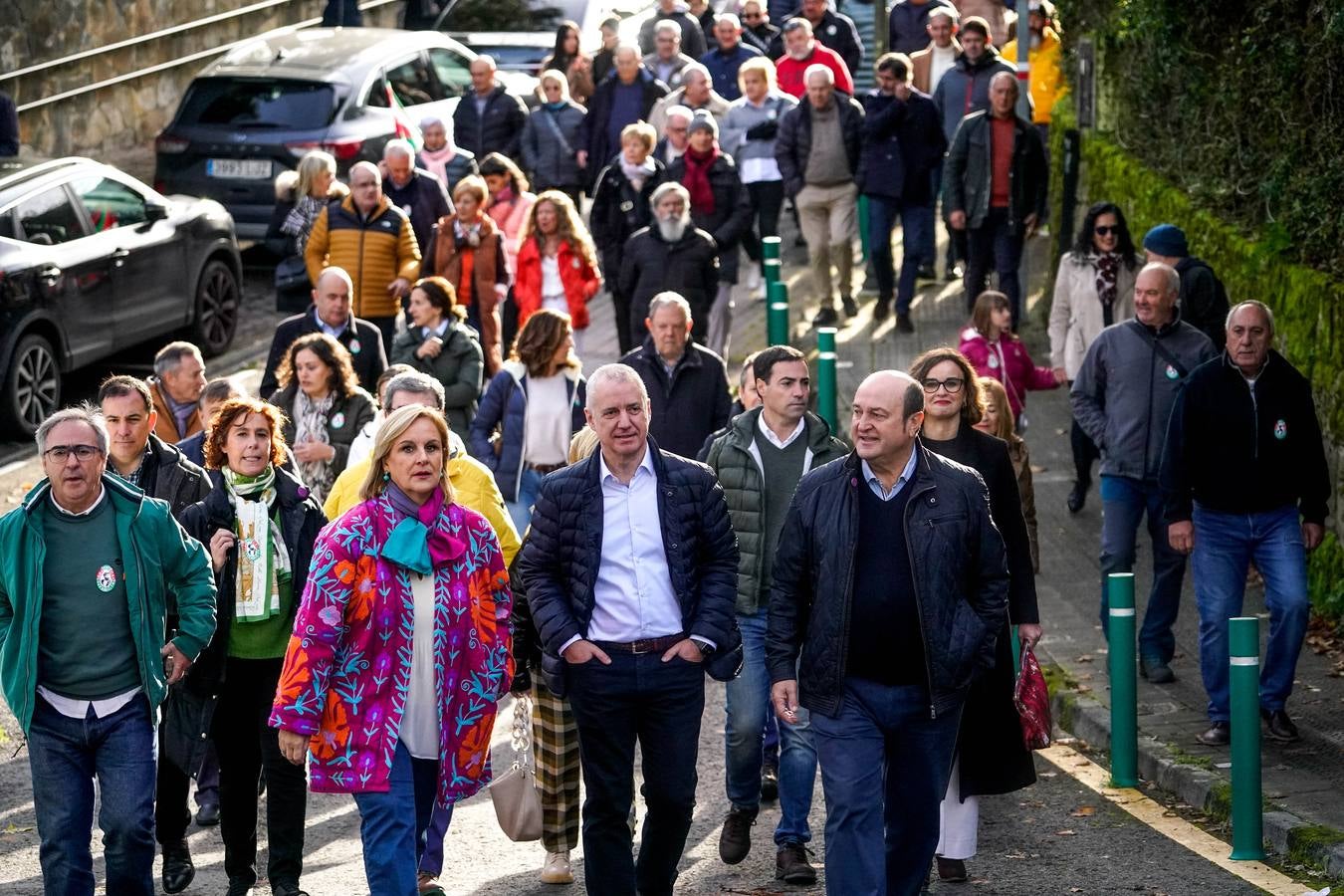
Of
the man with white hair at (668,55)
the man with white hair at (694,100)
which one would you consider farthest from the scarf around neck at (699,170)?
the man with white hair at (668,55)

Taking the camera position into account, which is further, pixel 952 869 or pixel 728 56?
pixel 728 56

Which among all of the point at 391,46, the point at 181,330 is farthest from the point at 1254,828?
the point at 391,46

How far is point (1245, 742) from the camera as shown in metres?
8.29

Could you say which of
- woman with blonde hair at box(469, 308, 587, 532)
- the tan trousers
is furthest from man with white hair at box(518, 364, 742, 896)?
the tan trousers

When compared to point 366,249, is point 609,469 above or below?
above

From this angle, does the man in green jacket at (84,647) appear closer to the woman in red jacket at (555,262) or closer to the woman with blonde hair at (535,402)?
the woman with blonde hair at (535,402)

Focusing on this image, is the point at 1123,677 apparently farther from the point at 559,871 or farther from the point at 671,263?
the point at 671,263

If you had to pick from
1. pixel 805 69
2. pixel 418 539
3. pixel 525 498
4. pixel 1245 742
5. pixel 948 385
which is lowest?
pixel 1245 742

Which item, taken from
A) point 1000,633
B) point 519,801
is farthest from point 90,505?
point 1000,633

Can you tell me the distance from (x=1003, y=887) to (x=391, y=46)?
14.2 meters

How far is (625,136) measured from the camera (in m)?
16.4

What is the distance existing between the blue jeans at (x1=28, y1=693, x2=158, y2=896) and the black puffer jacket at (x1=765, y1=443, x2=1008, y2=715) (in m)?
2.10

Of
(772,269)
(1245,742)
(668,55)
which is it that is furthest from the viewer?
(668,55)

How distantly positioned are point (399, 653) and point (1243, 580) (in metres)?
4.47
